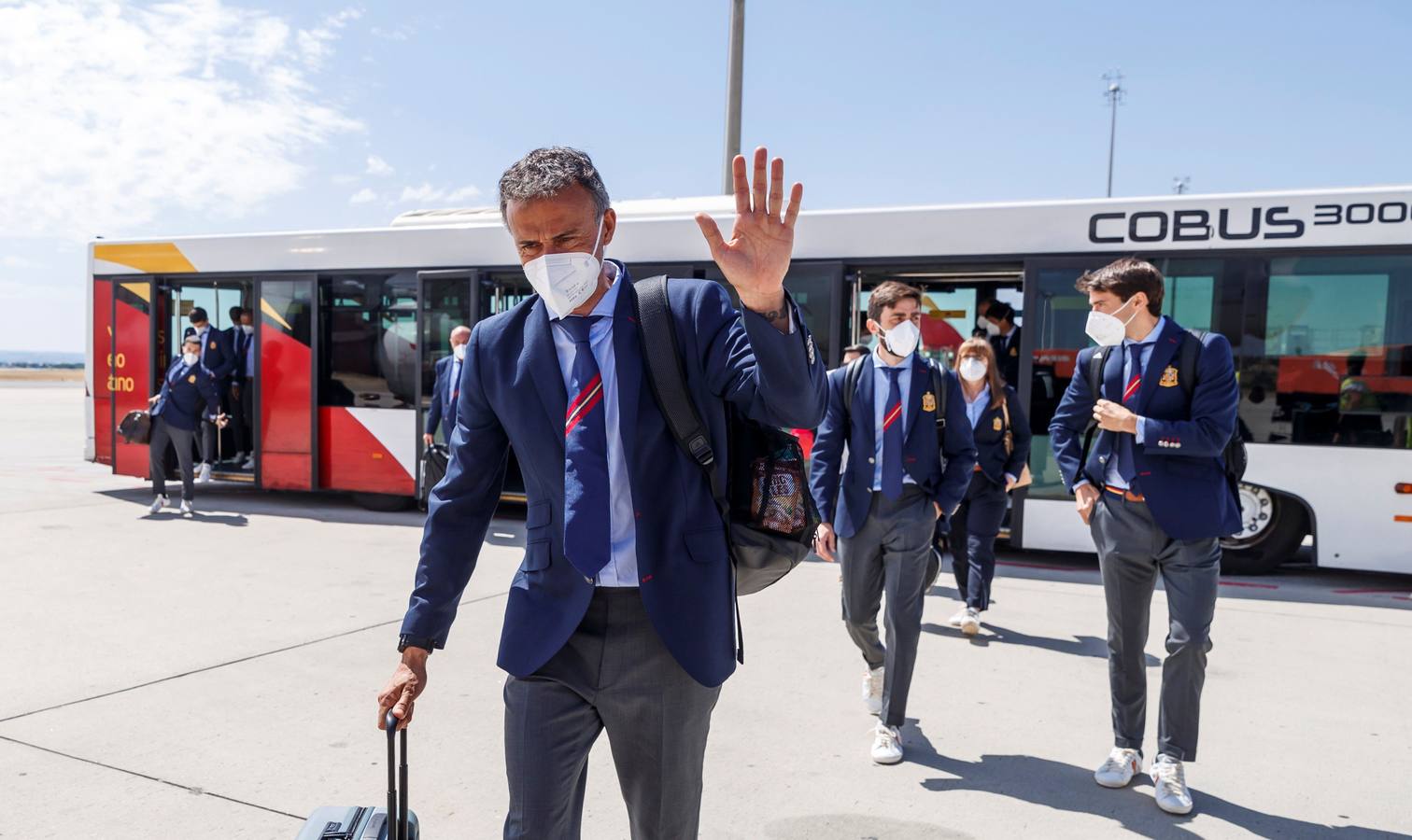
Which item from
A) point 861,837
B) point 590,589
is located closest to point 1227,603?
point 861,837

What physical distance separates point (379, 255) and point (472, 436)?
8.85 meters

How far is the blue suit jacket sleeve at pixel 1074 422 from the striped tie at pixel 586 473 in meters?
2.60

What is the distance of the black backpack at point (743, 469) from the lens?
199 centimetres


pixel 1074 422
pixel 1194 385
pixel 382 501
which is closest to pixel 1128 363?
pixel 1194 385

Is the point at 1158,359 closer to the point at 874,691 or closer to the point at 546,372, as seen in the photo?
the point at 874,691

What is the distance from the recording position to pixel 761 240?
180 cm

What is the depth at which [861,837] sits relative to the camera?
3.32 meters

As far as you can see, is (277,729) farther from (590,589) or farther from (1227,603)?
(1227,603)

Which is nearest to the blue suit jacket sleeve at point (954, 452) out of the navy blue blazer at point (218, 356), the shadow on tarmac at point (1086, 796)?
the shadow on tarmac at point (1086, 796)

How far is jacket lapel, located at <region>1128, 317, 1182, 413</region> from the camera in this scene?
3746 mm

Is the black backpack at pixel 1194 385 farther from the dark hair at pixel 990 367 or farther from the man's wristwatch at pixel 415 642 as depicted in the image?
the man's wristwatch at pixel 415 642

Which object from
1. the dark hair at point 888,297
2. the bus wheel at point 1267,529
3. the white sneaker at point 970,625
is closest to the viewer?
the dark hair at point 888,297

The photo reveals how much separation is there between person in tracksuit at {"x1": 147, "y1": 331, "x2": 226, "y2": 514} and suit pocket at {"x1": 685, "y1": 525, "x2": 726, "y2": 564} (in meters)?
9.23

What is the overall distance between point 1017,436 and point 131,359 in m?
9.89
